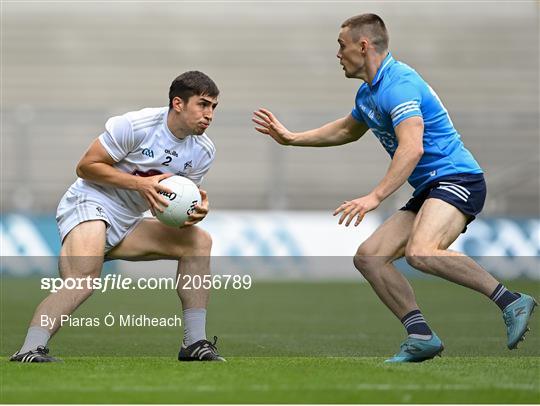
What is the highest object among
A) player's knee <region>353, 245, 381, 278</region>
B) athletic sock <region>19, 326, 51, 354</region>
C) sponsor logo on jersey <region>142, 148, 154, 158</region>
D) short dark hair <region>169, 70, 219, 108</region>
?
short dark hair <region>169, 70, 219, 108</region>

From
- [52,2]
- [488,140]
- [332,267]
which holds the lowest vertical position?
[332,267]

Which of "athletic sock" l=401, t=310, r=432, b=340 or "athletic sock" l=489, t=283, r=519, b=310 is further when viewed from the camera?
"athletic sock" l=401, t=310, r=432, b=340

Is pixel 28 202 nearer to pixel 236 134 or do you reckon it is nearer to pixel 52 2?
pixel 236 134

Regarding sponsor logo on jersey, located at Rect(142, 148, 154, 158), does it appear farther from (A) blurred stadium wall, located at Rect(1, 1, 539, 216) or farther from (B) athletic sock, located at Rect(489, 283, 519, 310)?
(A) blurred stadium wall, located at Rect(1, 1, 539, 216)

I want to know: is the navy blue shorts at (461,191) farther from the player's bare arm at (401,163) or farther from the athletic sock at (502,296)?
the athletic sock at (502,296)

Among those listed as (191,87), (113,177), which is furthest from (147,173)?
(191,87)

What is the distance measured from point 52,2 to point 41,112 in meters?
5.61

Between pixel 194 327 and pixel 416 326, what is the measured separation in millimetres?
1465

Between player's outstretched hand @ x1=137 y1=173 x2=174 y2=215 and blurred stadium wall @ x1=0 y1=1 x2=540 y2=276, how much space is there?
13653mm

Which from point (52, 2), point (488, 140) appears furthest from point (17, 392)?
point (52, 2)

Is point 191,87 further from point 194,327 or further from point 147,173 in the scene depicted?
point 194,327

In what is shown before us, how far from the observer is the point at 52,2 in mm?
26438

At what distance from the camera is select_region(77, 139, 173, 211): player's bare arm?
25.4 ft

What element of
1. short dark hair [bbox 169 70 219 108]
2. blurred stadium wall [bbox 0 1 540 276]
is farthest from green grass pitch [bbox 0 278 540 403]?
blurred stadium wall [bbox 0 1 540 276]
